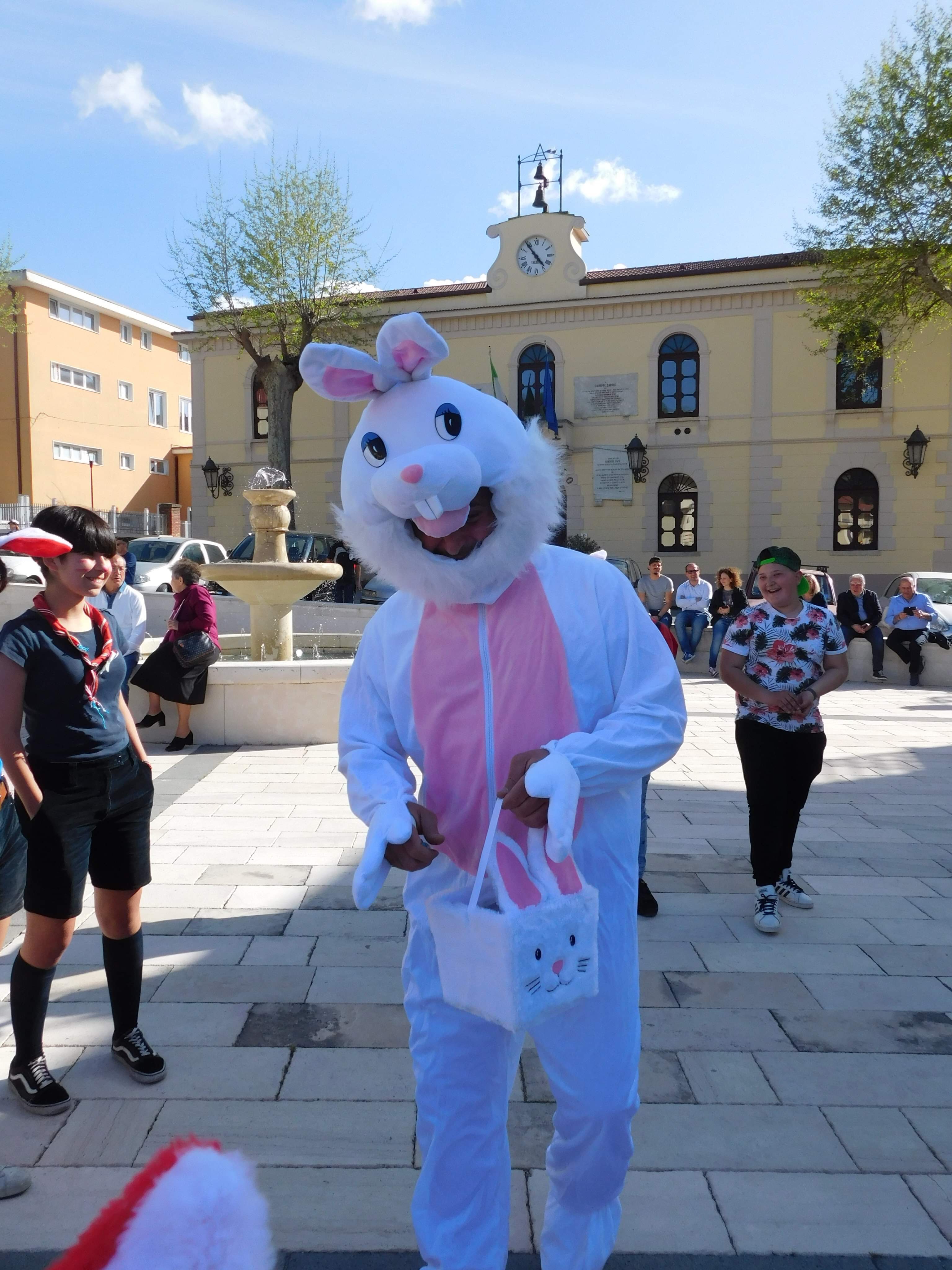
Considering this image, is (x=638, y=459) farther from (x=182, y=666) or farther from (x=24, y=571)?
(x=182, y=666)

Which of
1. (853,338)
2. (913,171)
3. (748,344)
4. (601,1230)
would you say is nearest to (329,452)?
(748,344)

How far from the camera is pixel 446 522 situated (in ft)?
6.86

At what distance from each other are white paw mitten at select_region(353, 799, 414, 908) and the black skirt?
259 inches

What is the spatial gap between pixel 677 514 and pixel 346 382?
23842 mm

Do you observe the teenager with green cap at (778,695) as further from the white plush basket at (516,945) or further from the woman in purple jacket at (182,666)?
the woman in purple jacket at (182,666)

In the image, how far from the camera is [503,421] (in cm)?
218

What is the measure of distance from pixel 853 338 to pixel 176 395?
94.4 feet

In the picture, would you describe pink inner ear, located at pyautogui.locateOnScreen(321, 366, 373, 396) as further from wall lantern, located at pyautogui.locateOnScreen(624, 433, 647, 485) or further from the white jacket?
Answer: wall lantern, located at pyautogui.locateOnScreen(624, 433, 647, 485)

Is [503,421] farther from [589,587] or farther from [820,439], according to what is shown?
[820,439]

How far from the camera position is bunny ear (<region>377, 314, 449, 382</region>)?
2.14m

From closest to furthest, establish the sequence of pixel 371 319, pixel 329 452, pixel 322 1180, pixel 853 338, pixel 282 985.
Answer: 1. pixel 322 1180
2. pixel 282 985
3. pixel 853 338
4. pixel 371 319
5. pixel 329 452

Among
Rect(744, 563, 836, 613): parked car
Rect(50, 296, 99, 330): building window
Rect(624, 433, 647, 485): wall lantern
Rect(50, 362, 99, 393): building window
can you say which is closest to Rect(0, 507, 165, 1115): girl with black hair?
Rect(744, 563, 836, 613): parked car

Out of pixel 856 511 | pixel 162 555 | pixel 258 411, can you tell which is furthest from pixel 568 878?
pixel 258 411

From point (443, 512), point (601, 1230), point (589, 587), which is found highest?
point (443, 512)
